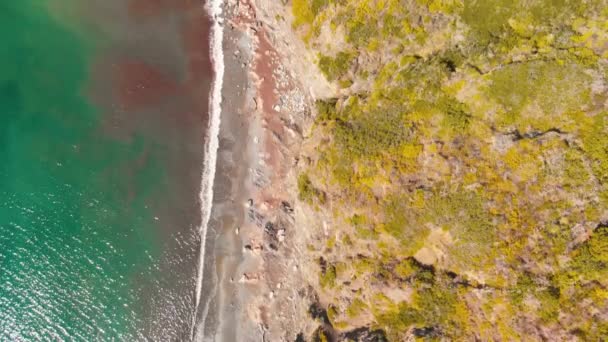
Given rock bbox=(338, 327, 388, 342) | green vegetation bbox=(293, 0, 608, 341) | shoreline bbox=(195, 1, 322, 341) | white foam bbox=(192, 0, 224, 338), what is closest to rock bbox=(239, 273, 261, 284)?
shoreline bbox=(195, 1, 322, 341)

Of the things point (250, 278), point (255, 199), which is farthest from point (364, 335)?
point (255, 199)

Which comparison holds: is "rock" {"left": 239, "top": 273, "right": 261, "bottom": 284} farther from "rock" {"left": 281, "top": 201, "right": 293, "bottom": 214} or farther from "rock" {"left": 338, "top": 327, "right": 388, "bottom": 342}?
"rock" {"left": 338, "top": 327, "right": 388, "bottom": 342}

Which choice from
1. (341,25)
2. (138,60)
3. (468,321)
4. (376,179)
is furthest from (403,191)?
(138,60)

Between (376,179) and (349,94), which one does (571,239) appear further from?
(349,94)

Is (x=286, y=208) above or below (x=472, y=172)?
below

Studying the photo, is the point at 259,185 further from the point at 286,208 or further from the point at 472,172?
the point at 472,172

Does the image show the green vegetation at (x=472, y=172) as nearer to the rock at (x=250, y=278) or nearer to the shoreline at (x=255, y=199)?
the shoreline at (x=255, y=199)
